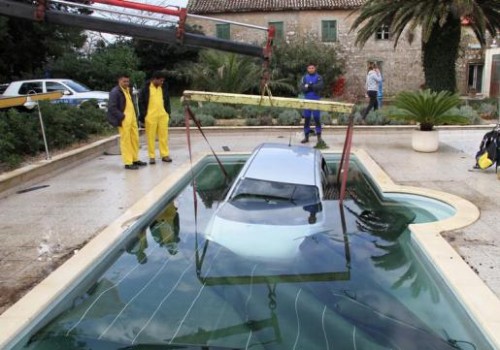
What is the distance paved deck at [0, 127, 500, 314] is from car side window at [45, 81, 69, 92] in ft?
20.4

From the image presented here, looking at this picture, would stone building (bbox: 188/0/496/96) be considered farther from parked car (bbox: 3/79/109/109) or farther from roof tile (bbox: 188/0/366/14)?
parked car (bbox: 3/79/109/109)

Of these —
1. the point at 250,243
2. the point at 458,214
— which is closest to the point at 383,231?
the point at 458,214

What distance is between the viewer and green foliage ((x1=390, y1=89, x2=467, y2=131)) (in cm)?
1103

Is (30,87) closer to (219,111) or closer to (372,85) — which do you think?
(219,111)

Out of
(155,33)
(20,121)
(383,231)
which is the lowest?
(383,231)

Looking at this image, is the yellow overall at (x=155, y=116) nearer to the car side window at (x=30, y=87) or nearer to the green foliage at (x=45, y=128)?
the green foliage at (x=45, y=128)

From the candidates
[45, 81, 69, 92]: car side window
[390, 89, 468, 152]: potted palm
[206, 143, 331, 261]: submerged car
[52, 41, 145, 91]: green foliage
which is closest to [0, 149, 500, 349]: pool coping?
[206, 143, 331, 261]: submerged car

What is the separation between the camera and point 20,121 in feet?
33.3

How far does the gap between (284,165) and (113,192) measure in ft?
9.78

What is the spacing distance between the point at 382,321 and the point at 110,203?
4559 millimetres

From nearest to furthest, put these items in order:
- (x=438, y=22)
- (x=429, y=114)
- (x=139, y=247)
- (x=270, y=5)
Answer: (x=139, y=247) → (x=429, y=114) → (x=438, y=22) → (x=270, y=5)

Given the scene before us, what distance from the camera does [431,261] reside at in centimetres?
518

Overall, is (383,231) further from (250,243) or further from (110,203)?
(110,203)

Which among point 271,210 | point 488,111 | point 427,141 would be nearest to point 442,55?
point 488,111
